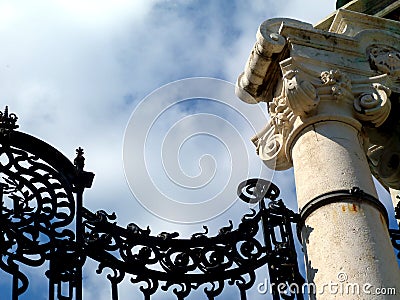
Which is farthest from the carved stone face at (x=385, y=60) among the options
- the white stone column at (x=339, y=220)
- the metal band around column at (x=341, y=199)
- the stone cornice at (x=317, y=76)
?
the metal band around column at (x=341, y=199)

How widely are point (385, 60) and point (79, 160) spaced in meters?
2.98

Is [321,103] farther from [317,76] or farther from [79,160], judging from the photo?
[79,160]

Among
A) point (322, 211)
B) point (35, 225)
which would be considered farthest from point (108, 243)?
point (322, 211)

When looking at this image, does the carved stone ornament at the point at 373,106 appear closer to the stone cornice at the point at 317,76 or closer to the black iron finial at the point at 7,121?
the stone cornice at the point at 317,76

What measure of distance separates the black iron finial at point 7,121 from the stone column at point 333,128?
227cm

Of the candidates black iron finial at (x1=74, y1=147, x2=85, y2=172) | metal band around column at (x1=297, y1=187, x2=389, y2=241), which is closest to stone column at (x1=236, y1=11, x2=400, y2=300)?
metal band around column at (x1=297, y1=187, x2=389, y2=241)

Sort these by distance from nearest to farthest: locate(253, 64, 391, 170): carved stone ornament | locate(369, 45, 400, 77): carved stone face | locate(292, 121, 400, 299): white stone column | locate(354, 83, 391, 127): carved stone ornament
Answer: locate(292, 121, 400, 299): white stone column < locate(253, 64, 391, 170): carved stone ornament < locate(354, 83, 391, 127): carved stone ornament < locate(369, 45, 400, 77): carved stone face

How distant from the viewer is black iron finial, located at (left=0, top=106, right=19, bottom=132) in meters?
8.44

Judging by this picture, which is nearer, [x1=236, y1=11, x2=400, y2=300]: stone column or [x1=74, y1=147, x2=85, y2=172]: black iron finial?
[x1=236, y1=11, x2=400, y2=300]: stone column

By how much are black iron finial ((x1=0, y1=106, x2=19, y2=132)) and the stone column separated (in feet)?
7.45

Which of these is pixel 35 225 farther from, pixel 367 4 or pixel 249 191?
pixel 367 4

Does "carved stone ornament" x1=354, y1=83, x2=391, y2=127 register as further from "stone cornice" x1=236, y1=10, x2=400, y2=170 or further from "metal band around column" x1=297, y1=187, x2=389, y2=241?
"metal band around column" x1=297, y1=187, x2=389, y2=241

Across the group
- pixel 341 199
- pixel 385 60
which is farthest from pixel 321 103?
pixel 341 199

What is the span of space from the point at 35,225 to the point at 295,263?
86.5 inches
